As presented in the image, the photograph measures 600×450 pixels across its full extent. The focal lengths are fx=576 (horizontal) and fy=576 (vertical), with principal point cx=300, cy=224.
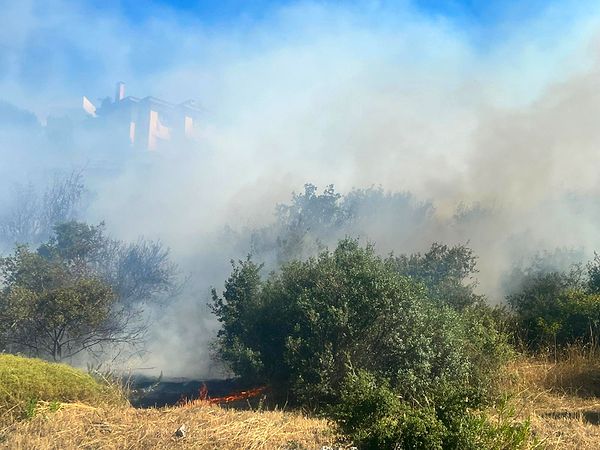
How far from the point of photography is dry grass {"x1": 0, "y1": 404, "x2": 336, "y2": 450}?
4.95 m

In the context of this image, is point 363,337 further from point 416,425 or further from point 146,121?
point 146,121

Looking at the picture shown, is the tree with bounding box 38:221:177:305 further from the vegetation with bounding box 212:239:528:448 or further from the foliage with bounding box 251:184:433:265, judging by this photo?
the vegetation with bounding box 212:239:528:448

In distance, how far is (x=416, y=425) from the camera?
12.4 feet

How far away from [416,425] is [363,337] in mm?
4984

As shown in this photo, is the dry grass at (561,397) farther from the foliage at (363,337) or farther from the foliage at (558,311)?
the foliage at (363,337)

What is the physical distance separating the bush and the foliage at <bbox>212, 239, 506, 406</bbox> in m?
2.91

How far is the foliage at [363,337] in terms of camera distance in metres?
8.46

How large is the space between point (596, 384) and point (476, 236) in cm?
1261

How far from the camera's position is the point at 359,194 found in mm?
26891

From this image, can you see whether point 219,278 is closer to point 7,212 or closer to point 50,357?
point 50,357

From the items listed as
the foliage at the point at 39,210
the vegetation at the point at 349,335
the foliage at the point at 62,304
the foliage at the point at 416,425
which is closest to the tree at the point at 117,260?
the foliage at the point at 62,304

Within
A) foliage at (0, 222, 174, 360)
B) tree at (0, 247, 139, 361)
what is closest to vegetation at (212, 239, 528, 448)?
tree at (0, 247, 139, 361)

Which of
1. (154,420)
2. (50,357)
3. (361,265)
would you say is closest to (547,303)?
(361,265)

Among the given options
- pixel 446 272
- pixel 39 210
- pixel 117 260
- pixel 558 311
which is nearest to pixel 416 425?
pixel 558 311
